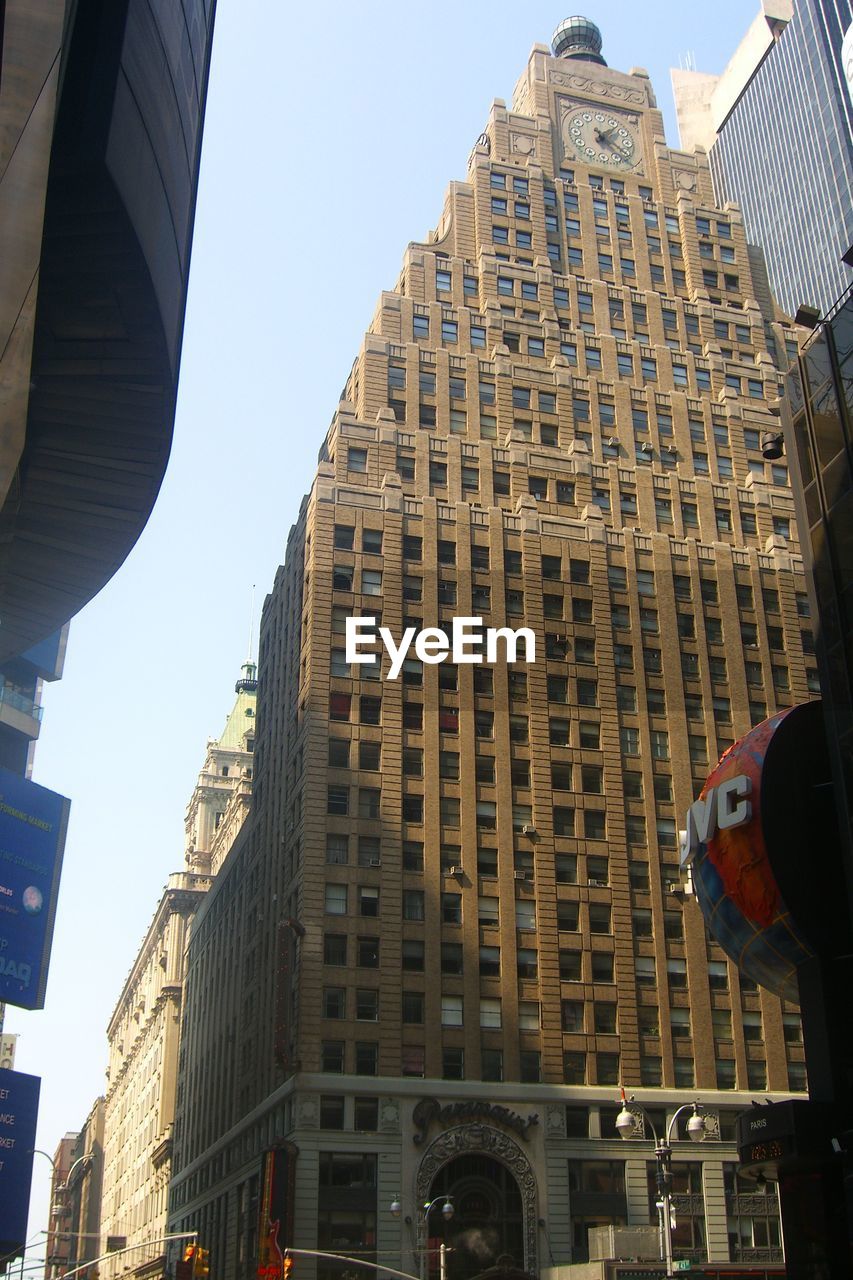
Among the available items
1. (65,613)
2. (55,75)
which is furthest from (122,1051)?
(55,75)

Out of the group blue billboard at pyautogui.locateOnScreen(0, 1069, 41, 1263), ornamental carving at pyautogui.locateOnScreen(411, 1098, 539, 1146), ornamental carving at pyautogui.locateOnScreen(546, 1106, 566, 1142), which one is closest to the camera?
blue billboard at pyautogui.locateOnScreen(0, 1069, 41, 1263)

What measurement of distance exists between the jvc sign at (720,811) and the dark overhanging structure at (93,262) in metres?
18.2

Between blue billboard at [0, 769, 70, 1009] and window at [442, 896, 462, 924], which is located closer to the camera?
blue billboard at [0, 769, 70, 1009]

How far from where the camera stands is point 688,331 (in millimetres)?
93875

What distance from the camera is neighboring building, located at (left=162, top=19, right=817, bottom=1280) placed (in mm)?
63750

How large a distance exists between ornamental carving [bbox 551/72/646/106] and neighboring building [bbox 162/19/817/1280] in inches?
145

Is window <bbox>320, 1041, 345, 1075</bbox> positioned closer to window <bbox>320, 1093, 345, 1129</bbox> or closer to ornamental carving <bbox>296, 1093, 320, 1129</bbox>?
window <bbox>320, 1093, 345, 1129</bbox>

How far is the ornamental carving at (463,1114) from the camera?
62875 millimetres

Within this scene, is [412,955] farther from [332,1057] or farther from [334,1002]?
[332,1057]

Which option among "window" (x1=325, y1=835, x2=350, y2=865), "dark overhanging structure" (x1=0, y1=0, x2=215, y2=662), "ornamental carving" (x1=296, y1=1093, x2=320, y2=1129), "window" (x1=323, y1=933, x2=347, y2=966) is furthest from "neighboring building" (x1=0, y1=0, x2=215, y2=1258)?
"ornamental carving" (x1=296, y1=1093, x2=320, y2=1129)

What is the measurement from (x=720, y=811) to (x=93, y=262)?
20769mm

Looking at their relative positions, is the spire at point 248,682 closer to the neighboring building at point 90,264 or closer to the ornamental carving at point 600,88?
the ornamental carving at point 600,88

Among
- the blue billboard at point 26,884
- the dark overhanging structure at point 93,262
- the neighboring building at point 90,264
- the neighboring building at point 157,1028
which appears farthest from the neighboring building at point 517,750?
the dark overhanging structure at point 93,262

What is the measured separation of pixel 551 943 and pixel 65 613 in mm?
30961
